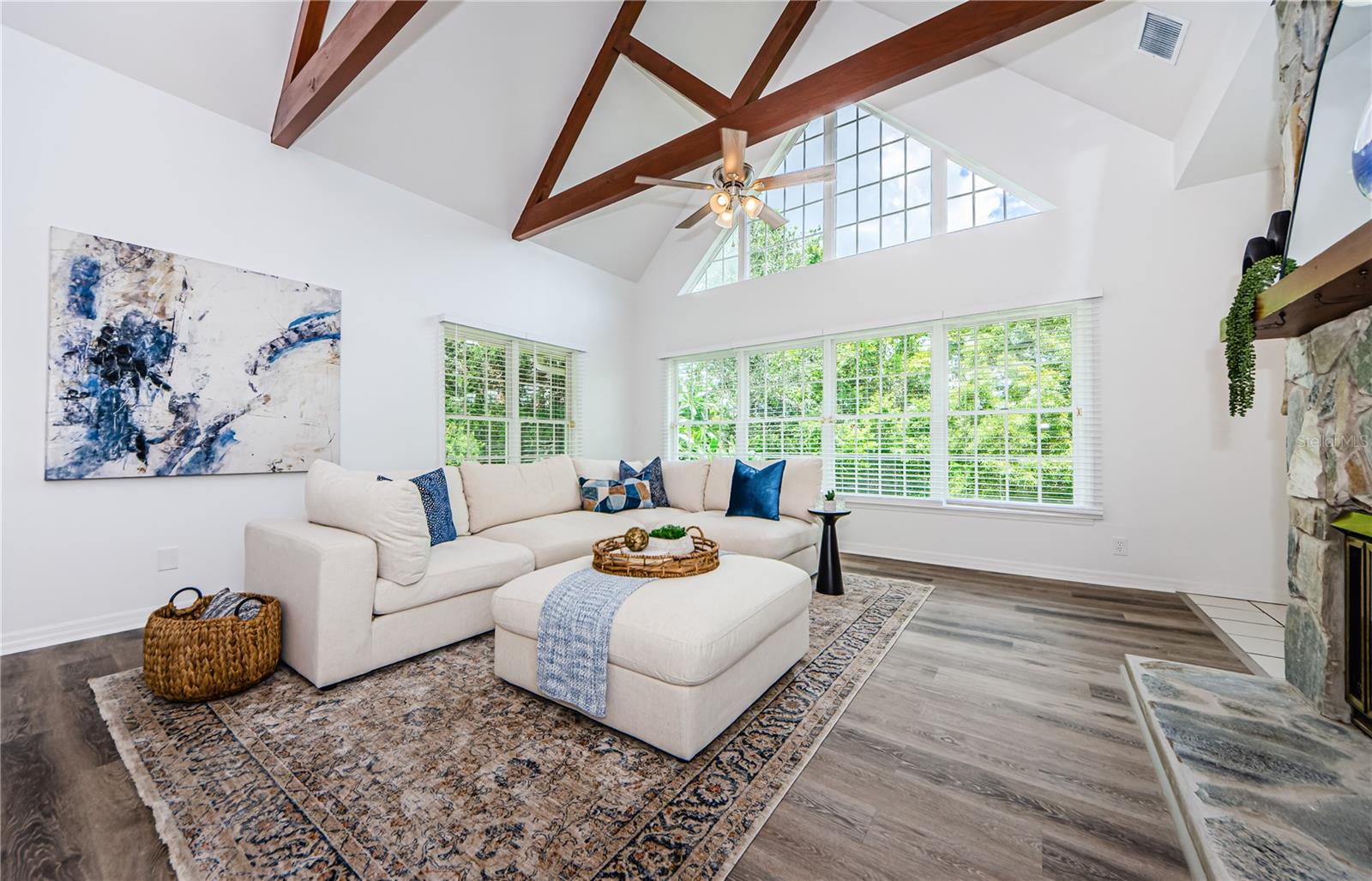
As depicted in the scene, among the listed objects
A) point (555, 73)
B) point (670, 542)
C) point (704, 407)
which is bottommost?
point (670, 542)

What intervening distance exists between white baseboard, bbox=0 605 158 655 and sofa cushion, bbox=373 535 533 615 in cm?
174

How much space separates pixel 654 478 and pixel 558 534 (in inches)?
52.5

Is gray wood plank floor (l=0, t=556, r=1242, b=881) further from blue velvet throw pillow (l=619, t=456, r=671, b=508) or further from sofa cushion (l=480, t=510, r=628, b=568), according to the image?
blue velvet throw pillow (l=619, t=456, r=671, b=508)

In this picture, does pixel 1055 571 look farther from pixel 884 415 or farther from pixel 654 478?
pixel 654 478

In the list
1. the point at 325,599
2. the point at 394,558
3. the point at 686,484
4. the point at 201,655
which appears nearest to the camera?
the point at 201,655

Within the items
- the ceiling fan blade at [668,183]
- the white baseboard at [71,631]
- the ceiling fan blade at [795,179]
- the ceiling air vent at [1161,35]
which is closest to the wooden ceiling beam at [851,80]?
the ceiling fan blade at [668,183]

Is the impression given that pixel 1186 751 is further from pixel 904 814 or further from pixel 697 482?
pixel 697 482

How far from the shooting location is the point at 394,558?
2.25m

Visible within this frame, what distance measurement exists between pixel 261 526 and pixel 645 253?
15.7 ft

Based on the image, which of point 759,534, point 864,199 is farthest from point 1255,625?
point 864,199

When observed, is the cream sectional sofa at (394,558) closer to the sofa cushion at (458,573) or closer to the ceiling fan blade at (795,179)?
the sofa cushion at (458,573)

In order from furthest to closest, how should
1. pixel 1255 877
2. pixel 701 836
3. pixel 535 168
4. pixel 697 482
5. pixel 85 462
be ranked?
pixel 535 168 < pixel 697 482 < pixel 85 462 < pixel 701 836 < pixel 1255 877

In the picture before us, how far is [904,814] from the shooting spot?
1405 mm

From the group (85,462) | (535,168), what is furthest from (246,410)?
(535,168)
